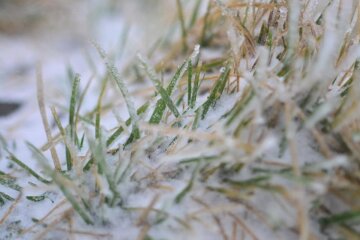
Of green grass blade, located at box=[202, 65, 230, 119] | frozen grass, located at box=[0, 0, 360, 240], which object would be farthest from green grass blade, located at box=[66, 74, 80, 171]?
green grass blade, located at box=[202, 65, 230, 119]

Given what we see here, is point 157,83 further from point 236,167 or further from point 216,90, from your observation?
point 236,167

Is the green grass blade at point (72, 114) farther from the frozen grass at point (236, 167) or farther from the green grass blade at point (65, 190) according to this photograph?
the green grass blade at point (65, 190)

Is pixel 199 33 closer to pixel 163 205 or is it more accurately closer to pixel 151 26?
pixel 151 26

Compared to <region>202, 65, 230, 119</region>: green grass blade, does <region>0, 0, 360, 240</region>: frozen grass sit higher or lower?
lower

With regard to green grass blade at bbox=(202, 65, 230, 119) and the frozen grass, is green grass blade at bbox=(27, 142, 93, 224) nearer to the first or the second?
the frozen grass

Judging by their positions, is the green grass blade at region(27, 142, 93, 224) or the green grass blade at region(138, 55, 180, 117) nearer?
the green grass blade at region(27, 142, 93, 224)

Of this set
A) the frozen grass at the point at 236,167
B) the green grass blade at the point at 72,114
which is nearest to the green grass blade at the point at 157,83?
the frozen grass at the point at 236,167

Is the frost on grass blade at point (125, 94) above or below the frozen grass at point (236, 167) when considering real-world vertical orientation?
above

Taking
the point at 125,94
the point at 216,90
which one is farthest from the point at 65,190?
the point at 216,90
